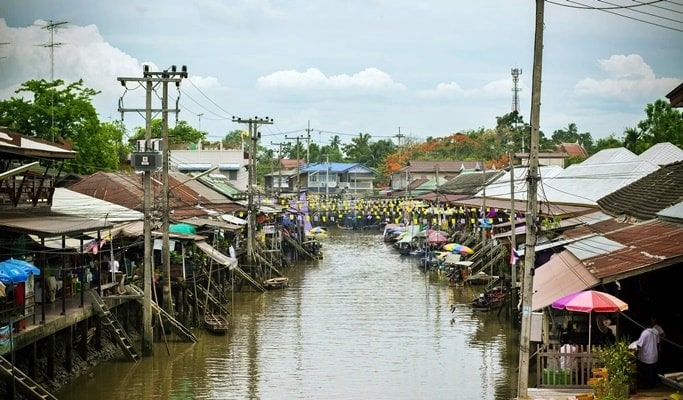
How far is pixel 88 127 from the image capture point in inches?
Answer: 1955

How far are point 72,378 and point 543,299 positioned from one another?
1226cm

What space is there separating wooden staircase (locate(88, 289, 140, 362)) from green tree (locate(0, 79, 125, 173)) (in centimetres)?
2395

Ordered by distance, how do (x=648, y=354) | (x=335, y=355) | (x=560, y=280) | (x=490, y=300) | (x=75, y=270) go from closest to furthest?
(x=648, y=354)
(x=560, y=280)
(x=75, y=270)
(x=335, y=355)
(x=490, y=300)

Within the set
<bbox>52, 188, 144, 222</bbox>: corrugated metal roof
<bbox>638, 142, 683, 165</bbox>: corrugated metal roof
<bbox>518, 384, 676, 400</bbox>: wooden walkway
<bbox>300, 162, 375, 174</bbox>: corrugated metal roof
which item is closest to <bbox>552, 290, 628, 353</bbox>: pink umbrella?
<bbox>518, 384, 676, 400</bbox>: wooden walkway

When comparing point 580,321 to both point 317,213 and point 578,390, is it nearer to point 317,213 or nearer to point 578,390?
point 578,390

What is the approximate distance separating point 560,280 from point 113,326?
41.5 feet

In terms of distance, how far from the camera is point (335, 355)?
2686 cm

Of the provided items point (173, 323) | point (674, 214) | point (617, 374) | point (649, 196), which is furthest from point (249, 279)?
point (617, 374)

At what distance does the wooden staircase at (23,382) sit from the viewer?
17.1m

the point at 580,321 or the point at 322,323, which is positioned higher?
the point at 580,321

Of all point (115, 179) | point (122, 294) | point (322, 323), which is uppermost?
point (115, 179)

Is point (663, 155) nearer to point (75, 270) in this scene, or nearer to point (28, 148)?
point (75, 270)

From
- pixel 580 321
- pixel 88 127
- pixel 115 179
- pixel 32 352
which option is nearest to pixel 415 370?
pixel 580 321

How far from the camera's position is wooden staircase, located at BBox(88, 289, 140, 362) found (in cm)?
2403
